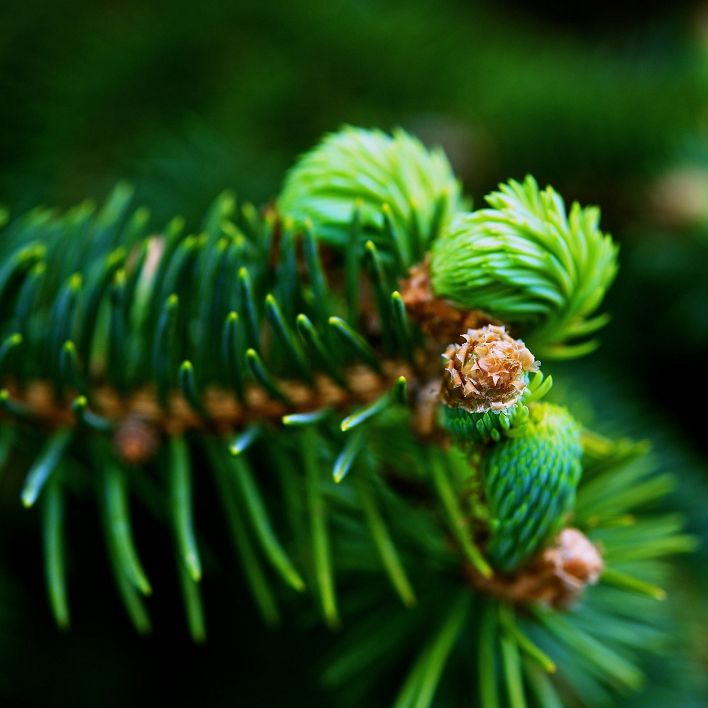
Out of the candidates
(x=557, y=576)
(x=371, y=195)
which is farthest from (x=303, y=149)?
(x=557, y=576)

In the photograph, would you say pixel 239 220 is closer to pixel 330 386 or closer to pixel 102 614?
pixel 330 386

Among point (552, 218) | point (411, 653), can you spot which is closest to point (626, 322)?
point (411, 653)

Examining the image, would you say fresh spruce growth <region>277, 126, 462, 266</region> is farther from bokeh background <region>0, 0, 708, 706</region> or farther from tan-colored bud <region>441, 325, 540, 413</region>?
bokeh background <region>0, 0, 708, 706</region>

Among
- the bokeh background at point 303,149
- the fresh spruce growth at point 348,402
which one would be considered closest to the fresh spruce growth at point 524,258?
the fresh spruce growth at point 348,402

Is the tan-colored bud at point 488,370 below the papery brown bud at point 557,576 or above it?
above

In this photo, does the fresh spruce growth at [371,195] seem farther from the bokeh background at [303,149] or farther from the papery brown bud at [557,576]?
the bokeh background at [303,149]

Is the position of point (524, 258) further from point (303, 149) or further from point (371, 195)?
point (303, 149)
